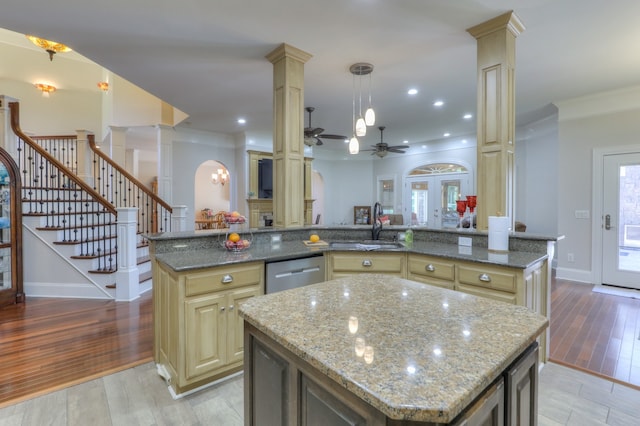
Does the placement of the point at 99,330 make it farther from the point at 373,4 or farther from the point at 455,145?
the point at 455,145

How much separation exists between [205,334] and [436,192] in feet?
25.5

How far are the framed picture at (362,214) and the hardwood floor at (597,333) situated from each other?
236 inches

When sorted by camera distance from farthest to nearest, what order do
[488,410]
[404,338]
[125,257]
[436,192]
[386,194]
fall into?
1. [386,194]
2. [436,192]
3. [125,257]
4. [404,338]
5. [488,410]

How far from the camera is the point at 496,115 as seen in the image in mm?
2824

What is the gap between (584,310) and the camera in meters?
3.70

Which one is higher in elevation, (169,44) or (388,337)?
(169,44)

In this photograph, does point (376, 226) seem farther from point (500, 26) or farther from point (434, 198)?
point (434, 198)

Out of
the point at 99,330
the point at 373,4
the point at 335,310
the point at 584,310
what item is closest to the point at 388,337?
the point at 335,310

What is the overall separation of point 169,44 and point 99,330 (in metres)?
3.10

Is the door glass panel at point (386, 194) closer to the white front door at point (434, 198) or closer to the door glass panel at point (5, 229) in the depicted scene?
the white front door at point (434, 198)

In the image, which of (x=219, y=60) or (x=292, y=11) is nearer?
(x=292, y=11)

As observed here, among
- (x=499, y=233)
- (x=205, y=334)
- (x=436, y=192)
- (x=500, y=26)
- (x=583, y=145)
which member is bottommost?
(x=205, y=334)

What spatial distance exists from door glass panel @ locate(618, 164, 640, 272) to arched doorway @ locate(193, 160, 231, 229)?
407 inches

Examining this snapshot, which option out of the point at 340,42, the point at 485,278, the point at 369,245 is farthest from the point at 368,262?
the point at 340,42
